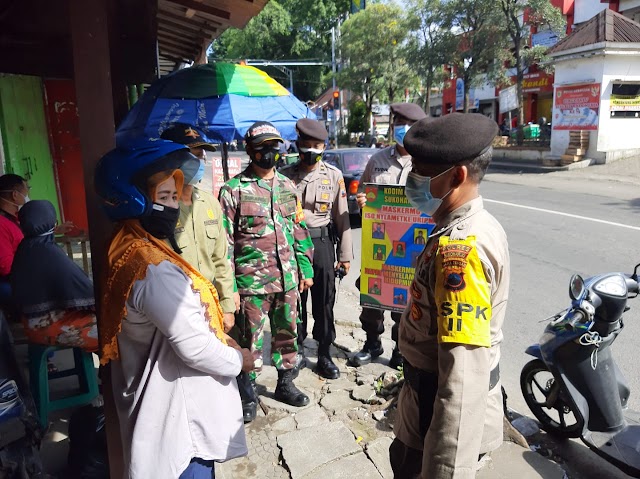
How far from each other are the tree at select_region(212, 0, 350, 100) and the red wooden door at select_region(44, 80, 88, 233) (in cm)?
3166

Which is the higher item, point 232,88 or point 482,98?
point 482,98

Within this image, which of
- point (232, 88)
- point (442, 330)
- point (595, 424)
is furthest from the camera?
point (232, 88)

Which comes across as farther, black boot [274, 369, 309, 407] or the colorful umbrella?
the colorful umbrella

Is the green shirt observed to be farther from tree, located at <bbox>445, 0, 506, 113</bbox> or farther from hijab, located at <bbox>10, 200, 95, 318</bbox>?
tree, located at <bbox>445, 0, 506, 113</bbox>

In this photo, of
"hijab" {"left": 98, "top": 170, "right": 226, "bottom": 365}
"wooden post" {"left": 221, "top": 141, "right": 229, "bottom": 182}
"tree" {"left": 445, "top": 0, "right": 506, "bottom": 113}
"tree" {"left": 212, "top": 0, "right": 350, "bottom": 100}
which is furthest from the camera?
"tree" {"left": 212, "top": 0, "right": 350, "bottom": 100}

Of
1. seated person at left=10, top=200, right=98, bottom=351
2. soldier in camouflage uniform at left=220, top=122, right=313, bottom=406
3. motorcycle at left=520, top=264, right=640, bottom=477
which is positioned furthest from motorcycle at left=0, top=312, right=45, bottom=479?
motorcycle at left=520, top=264, right=640, bottom=477

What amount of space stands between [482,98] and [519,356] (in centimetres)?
3166

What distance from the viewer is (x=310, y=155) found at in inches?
149

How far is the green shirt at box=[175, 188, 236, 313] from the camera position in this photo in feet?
9.30

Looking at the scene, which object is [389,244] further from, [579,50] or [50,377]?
[579,50]

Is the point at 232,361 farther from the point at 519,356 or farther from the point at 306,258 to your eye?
the point at 519,356

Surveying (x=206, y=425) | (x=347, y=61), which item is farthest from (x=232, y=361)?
(x=347, y=61)

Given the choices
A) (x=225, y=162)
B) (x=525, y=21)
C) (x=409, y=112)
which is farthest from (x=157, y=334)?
(x=525, y=21)

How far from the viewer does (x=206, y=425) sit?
174 centimetres
